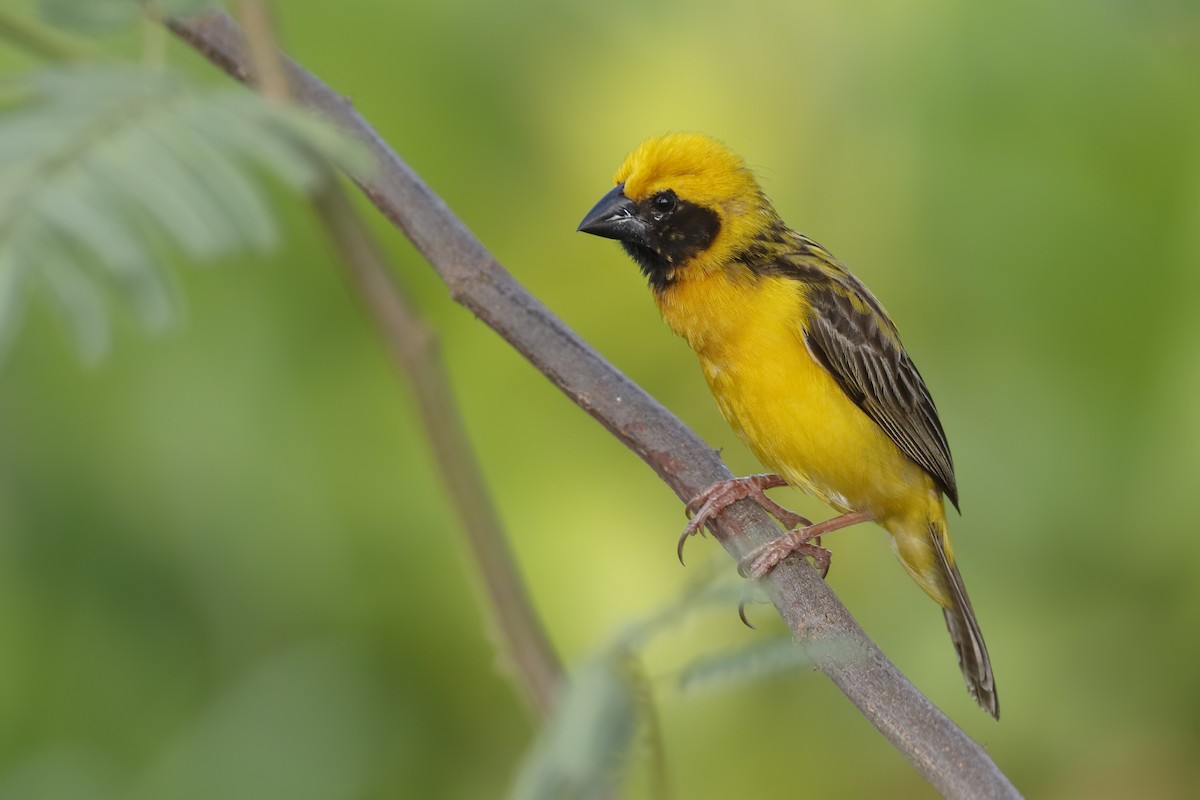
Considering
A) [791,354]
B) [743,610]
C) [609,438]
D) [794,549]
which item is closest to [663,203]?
[791,354]

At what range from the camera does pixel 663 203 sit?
3338mm

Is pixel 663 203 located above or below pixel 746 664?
above

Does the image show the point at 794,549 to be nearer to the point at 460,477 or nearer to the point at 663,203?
the point at 663,203

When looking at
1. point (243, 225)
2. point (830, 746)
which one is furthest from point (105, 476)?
point (243, 225)

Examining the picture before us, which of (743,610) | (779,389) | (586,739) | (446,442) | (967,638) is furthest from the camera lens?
(967,638)

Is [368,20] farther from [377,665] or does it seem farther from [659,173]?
[377,665]

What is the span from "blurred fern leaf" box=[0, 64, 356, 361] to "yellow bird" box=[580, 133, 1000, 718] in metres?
2.12

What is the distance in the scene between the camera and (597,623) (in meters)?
3.32

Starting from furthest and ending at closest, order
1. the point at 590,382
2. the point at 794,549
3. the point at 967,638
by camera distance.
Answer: the point at 967,638
the point at 794,549
the point at 590,382

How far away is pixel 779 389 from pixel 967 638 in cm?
74

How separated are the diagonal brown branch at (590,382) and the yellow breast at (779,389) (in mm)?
1124

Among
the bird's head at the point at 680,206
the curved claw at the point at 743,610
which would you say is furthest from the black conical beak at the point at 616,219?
the curved claw at the point at 743,610

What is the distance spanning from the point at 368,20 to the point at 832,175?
121cm

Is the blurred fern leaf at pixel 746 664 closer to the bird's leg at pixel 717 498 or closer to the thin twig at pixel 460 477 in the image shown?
the thin twig at pixel 460 477
